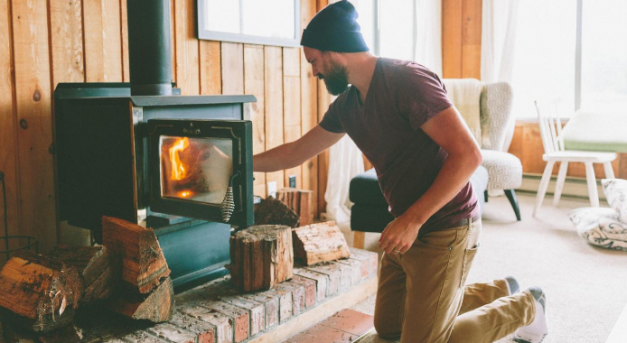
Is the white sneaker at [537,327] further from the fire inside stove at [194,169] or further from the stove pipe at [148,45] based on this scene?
the stove pipe at [148,45]

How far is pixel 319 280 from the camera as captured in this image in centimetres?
222

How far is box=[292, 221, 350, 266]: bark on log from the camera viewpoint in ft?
7.75

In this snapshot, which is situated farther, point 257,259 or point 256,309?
point 257,259

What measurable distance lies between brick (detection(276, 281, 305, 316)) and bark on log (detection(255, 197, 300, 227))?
48 centimetres

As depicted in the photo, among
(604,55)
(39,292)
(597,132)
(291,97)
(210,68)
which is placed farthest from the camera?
(604,55)

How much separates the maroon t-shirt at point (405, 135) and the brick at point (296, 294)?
593 mm

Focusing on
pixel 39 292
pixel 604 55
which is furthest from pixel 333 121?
pixel 604 55

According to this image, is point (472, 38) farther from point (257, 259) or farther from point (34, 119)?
point (34, 119)

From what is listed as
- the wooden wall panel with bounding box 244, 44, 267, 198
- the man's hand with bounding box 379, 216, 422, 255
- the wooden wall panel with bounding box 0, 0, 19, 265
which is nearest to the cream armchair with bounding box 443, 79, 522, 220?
the wooden wall panel with bounding box 244, 44, 267, 198

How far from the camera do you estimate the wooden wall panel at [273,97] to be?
3301mm

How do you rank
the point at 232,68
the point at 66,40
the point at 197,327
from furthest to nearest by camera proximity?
the point at 232,68 < the point at 66,40 < the point at 197,327

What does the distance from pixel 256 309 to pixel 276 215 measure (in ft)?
2.34

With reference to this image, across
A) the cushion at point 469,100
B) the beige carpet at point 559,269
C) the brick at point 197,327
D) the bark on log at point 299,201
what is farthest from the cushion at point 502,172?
the brick at point 197,327

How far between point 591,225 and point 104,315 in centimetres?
283
